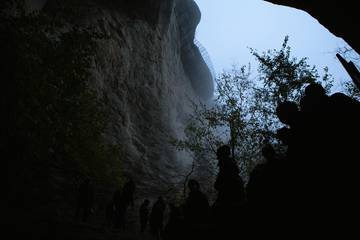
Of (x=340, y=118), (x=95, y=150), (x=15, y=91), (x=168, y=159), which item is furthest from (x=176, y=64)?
(x=340, y=118)

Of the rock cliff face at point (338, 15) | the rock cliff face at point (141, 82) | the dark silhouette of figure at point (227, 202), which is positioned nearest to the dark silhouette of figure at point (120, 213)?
the dark silhouette of figure at point (227, 202)

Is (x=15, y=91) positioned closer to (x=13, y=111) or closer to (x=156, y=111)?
(x=13, y=111)

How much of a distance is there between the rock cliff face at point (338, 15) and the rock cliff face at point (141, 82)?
15.8m

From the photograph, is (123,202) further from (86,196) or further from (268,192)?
(268,192)

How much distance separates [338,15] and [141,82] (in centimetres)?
2694

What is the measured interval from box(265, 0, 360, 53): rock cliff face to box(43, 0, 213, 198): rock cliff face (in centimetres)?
1577

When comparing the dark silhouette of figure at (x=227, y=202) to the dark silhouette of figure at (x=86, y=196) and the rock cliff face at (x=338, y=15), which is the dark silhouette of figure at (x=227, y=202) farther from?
the dark silhouette of figure at (x=86, y=196)

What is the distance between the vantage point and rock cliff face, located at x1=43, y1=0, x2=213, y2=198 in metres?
27.1

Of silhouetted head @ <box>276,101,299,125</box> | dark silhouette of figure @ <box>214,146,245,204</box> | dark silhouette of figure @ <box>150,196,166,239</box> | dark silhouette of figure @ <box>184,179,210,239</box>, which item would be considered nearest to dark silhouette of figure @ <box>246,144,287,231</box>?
silhouetted head @ <box>276,101,299,125</box>

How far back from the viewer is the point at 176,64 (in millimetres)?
46062

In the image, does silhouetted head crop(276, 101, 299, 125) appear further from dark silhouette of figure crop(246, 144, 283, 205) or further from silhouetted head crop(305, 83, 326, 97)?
dark silhouette of figure crop(246, 144, 283, 205)

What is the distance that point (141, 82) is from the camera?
33188 millimetres

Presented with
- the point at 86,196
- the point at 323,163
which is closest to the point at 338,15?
the point at 323,163

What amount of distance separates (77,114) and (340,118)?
48.4ft
